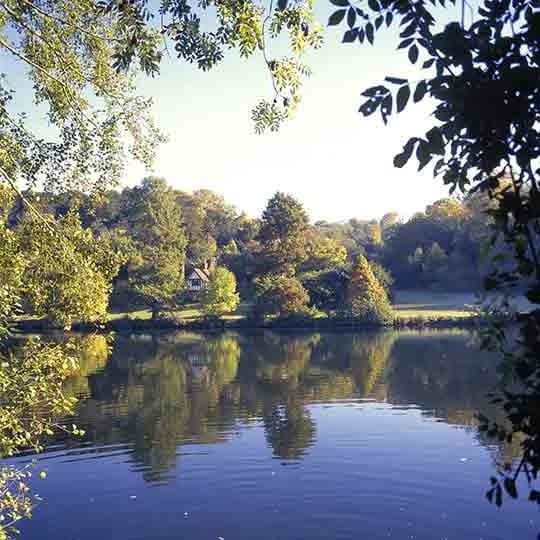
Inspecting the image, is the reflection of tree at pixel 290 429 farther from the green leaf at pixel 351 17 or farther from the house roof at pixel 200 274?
the house roof at pixel 200 274

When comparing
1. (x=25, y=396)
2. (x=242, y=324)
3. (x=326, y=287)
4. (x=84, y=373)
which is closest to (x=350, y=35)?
(x=25, y=396)

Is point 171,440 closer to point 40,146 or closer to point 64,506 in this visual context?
point 64,506

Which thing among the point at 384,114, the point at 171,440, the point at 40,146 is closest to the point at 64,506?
the point at 171,440

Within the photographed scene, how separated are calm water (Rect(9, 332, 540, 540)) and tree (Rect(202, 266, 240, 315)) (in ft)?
89.3

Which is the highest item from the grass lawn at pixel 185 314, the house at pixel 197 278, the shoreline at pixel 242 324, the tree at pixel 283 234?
the tree at pixel 283 234

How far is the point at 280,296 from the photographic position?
177 feet

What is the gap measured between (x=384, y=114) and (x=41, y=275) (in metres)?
7.17

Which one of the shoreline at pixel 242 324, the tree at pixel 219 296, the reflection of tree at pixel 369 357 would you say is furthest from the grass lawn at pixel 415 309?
the reflection of tree at pixel 369 357

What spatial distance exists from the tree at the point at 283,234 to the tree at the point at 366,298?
6427 millimetres

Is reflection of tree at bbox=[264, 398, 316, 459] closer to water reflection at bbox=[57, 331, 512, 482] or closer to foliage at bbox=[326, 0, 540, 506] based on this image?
water reflection at bbox=[57, 331, 512, 482]

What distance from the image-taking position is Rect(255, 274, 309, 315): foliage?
176 feet

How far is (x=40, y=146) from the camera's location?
841 centimetres

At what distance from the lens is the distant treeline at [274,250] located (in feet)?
187

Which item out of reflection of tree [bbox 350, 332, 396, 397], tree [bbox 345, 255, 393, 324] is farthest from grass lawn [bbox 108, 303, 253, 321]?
reflection of tree [bbox 350, 332, 396, 397]
